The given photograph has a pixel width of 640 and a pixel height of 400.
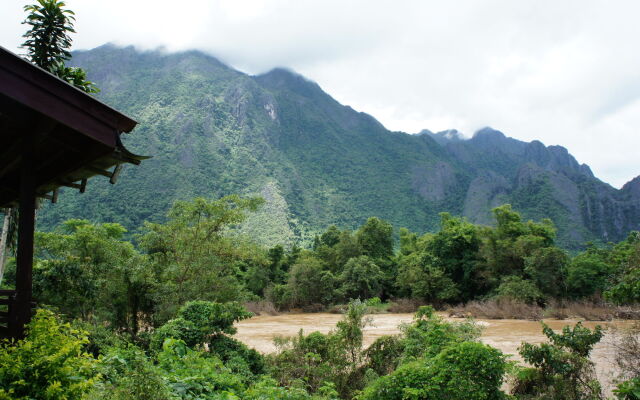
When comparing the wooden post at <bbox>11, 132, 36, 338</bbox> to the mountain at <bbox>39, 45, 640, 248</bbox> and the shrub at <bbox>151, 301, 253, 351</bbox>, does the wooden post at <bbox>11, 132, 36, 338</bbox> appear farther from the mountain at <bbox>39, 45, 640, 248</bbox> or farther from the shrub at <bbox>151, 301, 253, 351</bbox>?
the mountain at <bbox>39, 45, 640, 248</bbox>

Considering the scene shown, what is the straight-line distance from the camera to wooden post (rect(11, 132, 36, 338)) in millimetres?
3260

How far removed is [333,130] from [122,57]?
6676 cm

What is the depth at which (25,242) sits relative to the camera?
335 centimetres

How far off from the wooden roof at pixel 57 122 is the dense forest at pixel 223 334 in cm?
145

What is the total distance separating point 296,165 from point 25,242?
3956 inches

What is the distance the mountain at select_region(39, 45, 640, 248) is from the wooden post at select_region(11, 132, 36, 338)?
174 ft

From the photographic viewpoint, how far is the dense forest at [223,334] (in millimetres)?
3479

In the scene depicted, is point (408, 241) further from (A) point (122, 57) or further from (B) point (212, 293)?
(A) point (122, 57)

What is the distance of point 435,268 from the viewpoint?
3256 cm

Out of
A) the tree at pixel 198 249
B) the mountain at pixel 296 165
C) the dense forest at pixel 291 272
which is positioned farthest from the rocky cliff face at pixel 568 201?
the tree at pixel 198 249

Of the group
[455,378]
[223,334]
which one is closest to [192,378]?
[455,378]

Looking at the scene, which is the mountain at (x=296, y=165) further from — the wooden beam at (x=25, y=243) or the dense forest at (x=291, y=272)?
the wooden beam at (x=25, y=243)

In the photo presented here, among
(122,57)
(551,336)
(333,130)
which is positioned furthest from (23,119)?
(122,57)

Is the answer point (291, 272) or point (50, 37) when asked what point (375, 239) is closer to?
point (291, 272)
